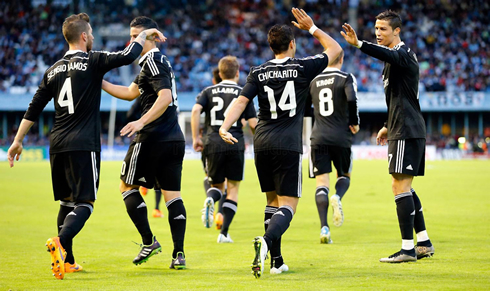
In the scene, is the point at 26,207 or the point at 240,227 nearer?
the point at 240,227

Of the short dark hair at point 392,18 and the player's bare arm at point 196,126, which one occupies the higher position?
the short dark hair at point 392,18

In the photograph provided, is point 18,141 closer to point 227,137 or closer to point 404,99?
point 227,137

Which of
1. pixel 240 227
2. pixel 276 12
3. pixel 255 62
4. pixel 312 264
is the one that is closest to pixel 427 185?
pixel 240 227

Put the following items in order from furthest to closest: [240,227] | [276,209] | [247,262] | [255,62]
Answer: [255,62] < [240,227] < [247,262] < [276,209]

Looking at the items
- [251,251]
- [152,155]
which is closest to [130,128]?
[152,155]

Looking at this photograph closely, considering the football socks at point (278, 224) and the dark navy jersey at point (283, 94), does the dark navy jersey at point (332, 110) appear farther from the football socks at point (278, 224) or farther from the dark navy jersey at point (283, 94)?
the football socks at point (278, 224)

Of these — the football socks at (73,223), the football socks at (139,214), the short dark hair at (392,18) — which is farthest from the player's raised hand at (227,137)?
the short dark hair at (392,18)

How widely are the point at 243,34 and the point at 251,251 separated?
136 ft

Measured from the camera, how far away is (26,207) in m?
12.7

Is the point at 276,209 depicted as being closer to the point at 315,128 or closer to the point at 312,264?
the point at 312,264

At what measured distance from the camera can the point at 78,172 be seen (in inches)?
226

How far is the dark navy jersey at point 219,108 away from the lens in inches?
348

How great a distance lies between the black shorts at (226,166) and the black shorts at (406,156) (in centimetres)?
285

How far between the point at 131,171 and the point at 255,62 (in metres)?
38.6
